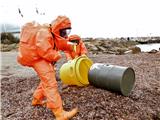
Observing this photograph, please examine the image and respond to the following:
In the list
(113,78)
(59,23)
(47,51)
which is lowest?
(113,78)

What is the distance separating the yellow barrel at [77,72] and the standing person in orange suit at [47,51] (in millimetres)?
1032

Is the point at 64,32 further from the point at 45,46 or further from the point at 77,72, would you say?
the point at 77,72

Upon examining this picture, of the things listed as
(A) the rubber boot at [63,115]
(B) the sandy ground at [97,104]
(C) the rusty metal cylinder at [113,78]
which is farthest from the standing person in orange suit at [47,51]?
(C) the rusty metal cylinder at [113,78]

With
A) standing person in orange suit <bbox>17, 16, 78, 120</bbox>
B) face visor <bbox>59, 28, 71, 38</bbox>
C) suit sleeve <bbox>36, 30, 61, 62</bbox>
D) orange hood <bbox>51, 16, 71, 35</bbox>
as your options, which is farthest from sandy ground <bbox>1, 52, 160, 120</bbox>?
orange hood <bbox>51, 16, 71, 35</bbox>

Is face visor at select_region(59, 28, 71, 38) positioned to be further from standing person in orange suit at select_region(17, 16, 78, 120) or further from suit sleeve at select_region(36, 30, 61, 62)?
suit sleeve at select_region(36, 30, 61, 62)

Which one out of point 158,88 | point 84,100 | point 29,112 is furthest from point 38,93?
point 158,88

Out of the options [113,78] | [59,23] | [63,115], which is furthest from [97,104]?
[59,23]

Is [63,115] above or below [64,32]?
below

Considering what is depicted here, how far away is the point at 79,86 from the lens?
662 cm

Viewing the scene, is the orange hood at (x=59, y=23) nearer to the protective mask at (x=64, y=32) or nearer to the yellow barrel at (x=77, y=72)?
the protective mask at (x=64, y=32)

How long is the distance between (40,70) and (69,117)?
836 millimetres

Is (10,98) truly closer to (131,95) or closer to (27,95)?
(27,95)

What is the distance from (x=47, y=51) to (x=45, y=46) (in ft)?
0.27

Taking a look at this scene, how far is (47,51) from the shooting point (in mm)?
5012
